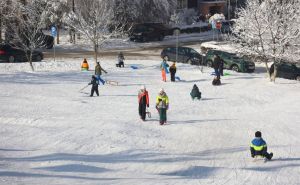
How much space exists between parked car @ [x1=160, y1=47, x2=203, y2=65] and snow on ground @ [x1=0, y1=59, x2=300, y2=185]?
7.64m

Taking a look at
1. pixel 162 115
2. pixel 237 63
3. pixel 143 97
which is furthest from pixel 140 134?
pixel 237 63

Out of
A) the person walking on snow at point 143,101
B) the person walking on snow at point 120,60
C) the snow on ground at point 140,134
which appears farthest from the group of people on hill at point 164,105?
the person walking on snow at point 120,60

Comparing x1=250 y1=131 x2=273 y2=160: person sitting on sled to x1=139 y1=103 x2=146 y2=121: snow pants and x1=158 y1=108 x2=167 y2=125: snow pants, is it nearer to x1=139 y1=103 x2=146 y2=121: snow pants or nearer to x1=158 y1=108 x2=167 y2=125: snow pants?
x1=158 y1=108 x2=167 y2=125: snow pants

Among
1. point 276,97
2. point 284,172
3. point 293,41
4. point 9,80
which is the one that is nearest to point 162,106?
point 284,172

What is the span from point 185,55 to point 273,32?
Answer: 326 inches

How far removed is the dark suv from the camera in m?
51.7

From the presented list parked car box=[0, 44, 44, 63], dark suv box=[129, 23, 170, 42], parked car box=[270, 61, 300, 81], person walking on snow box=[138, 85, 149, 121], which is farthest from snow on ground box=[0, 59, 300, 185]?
dark suv box=[129, 23, 170, 42]

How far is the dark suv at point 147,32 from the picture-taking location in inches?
2036

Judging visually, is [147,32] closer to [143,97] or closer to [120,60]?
[120,60]

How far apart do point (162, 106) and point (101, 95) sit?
688 centimetres

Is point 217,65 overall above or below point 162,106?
above

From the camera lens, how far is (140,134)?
1750 cm

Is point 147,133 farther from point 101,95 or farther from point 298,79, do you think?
point 298,79

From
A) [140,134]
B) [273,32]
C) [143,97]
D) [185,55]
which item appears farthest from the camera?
[185,55]
